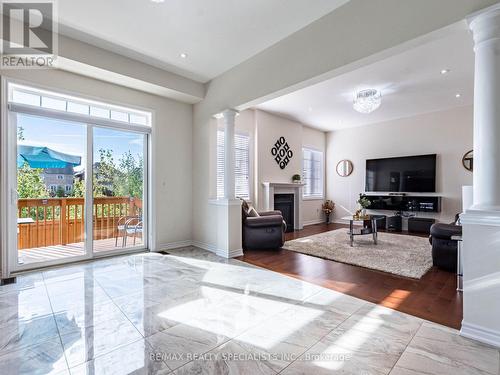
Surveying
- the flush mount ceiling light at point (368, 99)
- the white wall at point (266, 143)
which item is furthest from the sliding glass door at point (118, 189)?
the flush mount ceiling light at point (368, 99)

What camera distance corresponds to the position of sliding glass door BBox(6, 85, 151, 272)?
11.3ft

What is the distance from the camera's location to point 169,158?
476cm

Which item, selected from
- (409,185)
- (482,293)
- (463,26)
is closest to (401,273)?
(482,293)

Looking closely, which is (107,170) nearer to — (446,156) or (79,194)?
(79,194)

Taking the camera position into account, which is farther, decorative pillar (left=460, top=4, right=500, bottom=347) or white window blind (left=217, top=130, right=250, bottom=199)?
white window blind (left=217, top=130, right=250, bottom=199)

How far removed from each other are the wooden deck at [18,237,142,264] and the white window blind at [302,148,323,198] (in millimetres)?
5747

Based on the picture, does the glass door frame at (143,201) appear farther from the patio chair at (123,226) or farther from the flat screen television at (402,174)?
the flat screen television at (402,174)

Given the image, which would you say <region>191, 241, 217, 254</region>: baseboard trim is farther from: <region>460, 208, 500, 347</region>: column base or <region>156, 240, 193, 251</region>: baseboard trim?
<region>460, 208, 500, 347</region>: column base

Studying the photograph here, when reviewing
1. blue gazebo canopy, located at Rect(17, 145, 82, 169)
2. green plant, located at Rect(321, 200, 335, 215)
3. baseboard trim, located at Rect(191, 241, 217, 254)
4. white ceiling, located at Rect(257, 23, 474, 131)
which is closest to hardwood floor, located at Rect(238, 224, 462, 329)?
baseboard trim, located at Rect(191, 241, 217, 254)

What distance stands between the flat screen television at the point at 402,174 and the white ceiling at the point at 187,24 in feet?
18.3

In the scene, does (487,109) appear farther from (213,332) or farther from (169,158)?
(169,158)

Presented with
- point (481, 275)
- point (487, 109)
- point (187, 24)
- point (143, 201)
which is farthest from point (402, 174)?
point (143, 201)

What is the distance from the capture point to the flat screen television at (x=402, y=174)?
6645 millimetres

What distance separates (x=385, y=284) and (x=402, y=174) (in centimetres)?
507
